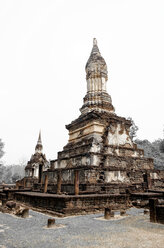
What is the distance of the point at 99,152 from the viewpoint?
14.2 meters

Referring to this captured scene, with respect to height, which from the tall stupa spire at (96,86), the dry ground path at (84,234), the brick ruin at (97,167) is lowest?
the dry ground path at (84,234)

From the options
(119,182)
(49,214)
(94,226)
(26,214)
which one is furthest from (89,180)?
(94,226)

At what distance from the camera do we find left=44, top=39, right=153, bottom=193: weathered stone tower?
12812 millimetres

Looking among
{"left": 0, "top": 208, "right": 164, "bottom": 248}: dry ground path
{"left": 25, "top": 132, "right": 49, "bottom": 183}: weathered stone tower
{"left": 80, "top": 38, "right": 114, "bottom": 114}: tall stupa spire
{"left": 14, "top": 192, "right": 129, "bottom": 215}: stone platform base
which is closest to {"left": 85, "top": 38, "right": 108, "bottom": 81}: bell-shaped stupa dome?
{"left": 80, "top": 38, "right": 114, "bottom": 114}: tall stupa spire

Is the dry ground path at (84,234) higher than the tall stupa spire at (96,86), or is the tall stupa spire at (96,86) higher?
the tall stupa spire at (96,86)

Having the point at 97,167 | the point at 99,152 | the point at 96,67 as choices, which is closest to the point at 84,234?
the point at 97,167

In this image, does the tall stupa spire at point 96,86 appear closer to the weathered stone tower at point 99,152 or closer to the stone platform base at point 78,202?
the weathered stone tower at point 99,152

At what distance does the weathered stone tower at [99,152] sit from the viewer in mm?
12812

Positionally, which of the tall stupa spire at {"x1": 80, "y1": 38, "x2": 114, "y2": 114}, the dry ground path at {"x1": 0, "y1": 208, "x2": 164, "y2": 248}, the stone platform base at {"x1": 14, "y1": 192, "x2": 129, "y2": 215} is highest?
the tall stupa spire at {"x1": 80, "y1": 38, "x2": 114, "y2": 114}

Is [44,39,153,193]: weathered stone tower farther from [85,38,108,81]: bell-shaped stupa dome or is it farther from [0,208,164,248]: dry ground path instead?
[0,208,164,248]: dry ground path

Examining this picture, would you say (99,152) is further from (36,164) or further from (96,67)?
(36,164)

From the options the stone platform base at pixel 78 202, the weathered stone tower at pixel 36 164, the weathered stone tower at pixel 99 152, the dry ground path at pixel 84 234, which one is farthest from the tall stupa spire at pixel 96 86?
the weathered stone tower at pixel 36 164

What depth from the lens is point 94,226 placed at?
6.33 m

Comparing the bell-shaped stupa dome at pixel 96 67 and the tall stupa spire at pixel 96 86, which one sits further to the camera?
the bell-shaped stupa dome at pixel 96 67
